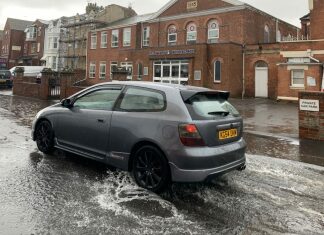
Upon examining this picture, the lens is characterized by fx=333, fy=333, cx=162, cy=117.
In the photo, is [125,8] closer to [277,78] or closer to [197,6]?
[197,6]

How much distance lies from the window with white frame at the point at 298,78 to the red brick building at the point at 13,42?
65.4 m

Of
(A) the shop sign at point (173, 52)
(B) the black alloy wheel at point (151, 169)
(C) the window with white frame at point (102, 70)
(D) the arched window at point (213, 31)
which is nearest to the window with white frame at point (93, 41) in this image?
(C) the window with white frame at point (102, 70)

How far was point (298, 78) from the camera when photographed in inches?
974

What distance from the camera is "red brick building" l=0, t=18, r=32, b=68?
244ft

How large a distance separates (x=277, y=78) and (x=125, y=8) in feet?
99.0

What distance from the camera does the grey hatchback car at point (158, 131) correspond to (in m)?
4.71

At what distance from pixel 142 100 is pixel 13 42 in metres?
78.9

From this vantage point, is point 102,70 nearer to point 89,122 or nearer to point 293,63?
point 293,63

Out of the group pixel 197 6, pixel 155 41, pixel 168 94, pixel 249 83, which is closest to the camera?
pixel 168 94

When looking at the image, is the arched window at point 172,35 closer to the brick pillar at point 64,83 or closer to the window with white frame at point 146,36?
the window with white frame at point 146,36

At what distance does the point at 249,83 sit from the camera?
29.2m

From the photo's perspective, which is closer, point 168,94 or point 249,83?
point 168,94

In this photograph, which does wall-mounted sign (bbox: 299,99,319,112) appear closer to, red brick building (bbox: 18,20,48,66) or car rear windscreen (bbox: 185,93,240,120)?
car rear windscreen (bbox: 185,93,240,120)

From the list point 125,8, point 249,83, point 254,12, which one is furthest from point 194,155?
point 125,8
